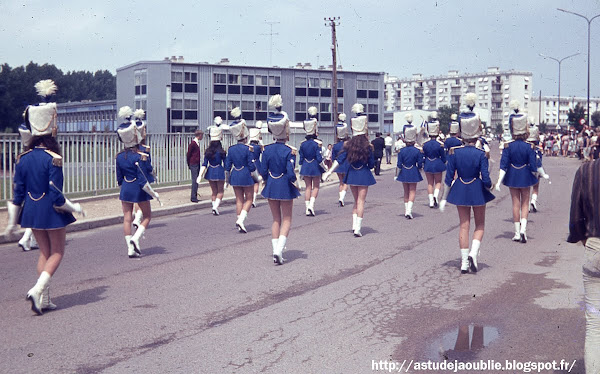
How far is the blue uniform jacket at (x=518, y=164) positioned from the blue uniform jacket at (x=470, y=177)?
2927 mm

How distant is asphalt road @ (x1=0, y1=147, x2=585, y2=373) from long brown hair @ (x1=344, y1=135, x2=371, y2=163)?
4.69 ft

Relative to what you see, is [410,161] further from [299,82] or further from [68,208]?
[299,82]

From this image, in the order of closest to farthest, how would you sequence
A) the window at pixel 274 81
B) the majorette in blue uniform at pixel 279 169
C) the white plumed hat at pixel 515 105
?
the majorette in blue uniform at pixel 279 169 < the white plumed hat at pixel 515 105 < the window at pixel 274 81

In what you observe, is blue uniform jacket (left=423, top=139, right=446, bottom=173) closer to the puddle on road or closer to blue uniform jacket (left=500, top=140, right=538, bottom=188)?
blue uniform jacket (left=500, top=140, right=538, bottom=188)

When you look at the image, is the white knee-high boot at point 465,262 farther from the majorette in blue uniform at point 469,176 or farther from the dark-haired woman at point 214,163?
the dark-haired woman at point 214,163

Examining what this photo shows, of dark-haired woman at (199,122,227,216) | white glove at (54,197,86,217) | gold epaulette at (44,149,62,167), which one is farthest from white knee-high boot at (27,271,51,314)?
dark-haired woman at (199,122,227,216)

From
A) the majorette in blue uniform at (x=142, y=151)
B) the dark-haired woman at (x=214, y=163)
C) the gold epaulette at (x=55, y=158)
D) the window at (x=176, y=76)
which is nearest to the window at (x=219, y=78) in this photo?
the window at (x=176, y=76)

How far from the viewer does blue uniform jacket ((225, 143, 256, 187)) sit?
42.9 ft

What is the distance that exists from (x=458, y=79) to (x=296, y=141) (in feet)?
487

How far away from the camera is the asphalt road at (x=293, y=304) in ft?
18.1

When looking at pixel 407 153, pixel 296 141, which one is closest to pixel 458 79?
pixel 296 141

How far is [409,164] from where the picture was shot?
15.6 metres

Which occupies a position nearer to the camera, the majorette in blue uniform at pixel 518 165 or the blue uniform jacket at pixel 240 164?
the majorette in blue uniform at pixel 518 165

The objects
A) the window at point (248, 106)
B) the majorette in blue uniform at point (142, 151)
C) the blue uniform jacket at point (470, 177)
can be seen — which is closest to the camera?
the blue uniform jacket at point (470, 177)
